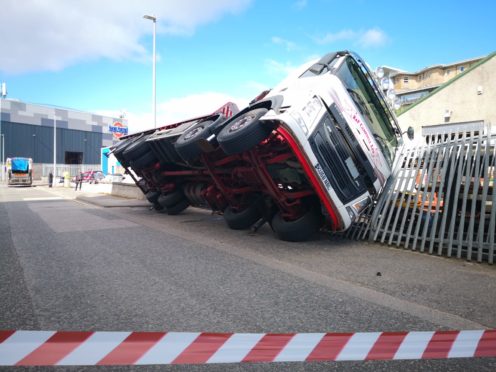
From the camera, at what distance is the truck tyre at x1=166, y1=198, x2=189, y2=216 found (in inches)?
377

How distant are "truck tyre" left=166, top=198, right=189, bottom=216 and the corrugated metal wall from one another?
4878 centimetres

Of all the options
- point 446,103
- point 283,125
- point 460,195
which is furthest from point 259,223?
point 446,103

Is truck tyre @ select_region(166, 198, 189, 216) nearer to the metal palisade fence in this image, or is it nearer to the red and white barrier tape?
the metal palisade fence

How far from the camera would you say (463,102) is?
46.0 ft

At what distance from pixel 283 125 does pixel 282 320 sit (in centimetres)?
264

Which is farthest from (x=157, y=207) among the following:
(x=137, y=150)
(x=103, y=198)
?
(x=103, y=198)

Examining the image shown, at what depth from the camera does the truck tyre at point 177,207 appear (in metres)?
9.58

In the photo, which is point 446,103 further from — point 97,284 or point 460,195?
point 97,284

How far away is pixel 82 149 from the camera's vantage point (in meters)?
55.8

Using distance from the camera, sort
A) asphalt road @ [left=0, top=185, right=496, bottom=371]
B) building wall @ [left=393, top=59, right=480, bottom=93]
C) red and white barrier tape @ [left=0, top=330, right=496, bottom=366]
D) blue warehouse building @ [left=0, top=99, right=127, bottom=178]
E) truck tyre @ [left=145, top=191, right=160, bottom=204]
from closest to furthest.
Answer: red and white barrier tape @ [left=0, top=330, right=496, bottom=366], asphalt road @ [left=0, top=185, right=496, bottom=371], truck tyre @ [left=145, top=191, right=160, bottom=204], blue warehouse building @ [left=0, top=99, right=127, bottom=178], building wall @ [left=393, top=59, right=480, bottom=93]

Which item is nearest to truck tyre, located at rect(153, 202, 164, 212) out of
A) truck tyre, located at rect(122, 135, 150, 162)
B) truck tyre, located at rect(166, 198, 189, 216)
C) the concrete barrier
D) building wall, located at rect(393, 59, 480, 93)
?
truck tyre, located at rect(166, 198, 189, 216)

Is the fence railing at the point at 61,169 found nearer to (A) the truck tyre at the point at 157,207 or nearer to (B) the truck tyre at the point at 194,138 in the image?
(A) the truck tyre at the point at 157,207

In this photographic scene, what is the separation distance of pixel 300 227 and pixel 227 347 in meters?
3.69

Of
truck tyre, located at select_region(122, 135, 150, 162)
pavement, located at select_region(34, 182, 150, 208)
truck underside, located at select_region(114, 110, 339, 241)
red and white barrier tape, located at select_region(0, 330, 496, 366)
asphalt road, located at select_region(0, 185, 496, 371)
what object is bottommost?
pavement, located at select_region(34, 182, 150, 208)
